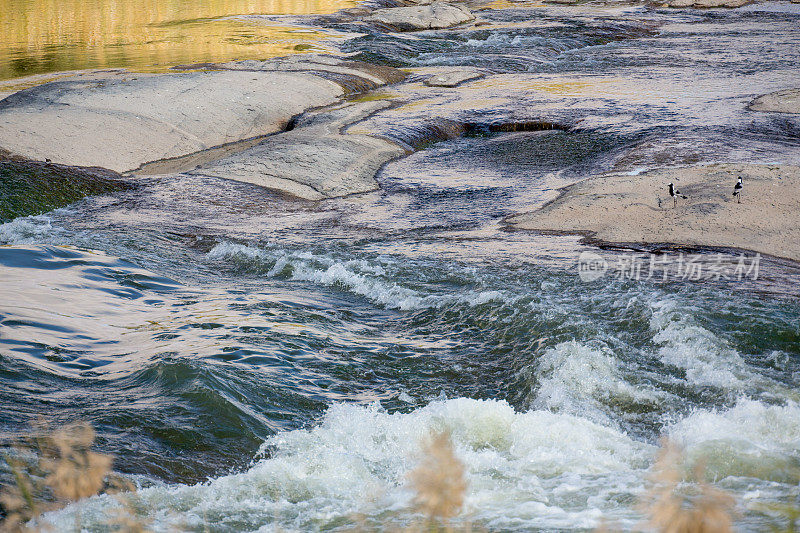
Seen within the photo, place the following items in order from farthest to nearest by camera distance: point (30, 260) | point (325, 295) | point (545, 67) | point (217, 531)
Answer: point (545, 67)
point (30, 260)
point (325, 295)
point (217, 531)

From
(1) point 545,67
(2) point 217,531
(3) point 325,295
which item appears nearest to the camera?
(2) point 217,531

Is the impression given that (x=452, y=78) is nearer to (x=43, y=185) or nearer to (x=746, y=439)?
(x=43, y=185)

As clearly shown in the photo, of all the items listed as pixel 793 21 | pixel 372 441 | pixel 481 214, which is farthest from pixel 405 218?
Answer: pixel 793 21

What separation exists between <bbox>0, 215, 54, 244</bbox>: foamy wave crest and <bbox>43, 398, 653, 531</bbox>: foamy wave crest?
503 cm

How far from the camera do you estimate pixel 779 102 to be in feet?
39.0

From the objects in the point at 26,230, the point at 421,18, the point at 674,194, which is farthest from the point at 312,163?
the point at 421,18

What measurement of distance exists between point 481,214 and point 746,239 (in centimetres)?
285

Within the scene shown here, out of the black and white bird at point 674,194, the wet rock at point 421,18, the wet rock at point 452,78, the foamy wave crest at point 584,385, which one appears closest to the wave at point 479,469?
the foamy wave crest at point 584,385

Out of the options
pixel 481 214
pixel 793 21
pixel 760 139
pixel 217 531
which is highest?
pixel 793 21

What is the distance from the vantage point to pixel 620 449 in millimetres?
3801

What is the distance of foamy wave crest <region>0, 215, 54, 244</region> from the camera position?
25.3ft

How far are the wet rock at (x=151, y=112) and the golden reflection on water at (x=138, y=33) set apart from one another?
401cm

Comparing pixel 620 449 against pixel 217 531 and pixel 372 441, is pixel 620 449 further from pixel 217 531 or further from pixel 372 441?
pixel 217 531

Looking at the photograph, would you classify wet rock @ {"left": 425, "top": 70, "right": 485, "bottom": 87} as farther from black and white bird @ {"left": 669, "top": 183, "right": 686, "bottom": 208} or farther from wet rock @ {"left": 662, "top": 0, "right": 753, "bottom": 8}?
wet rock @ {"left": 662, "top": 0, "right": 753, "bottom": 8}
